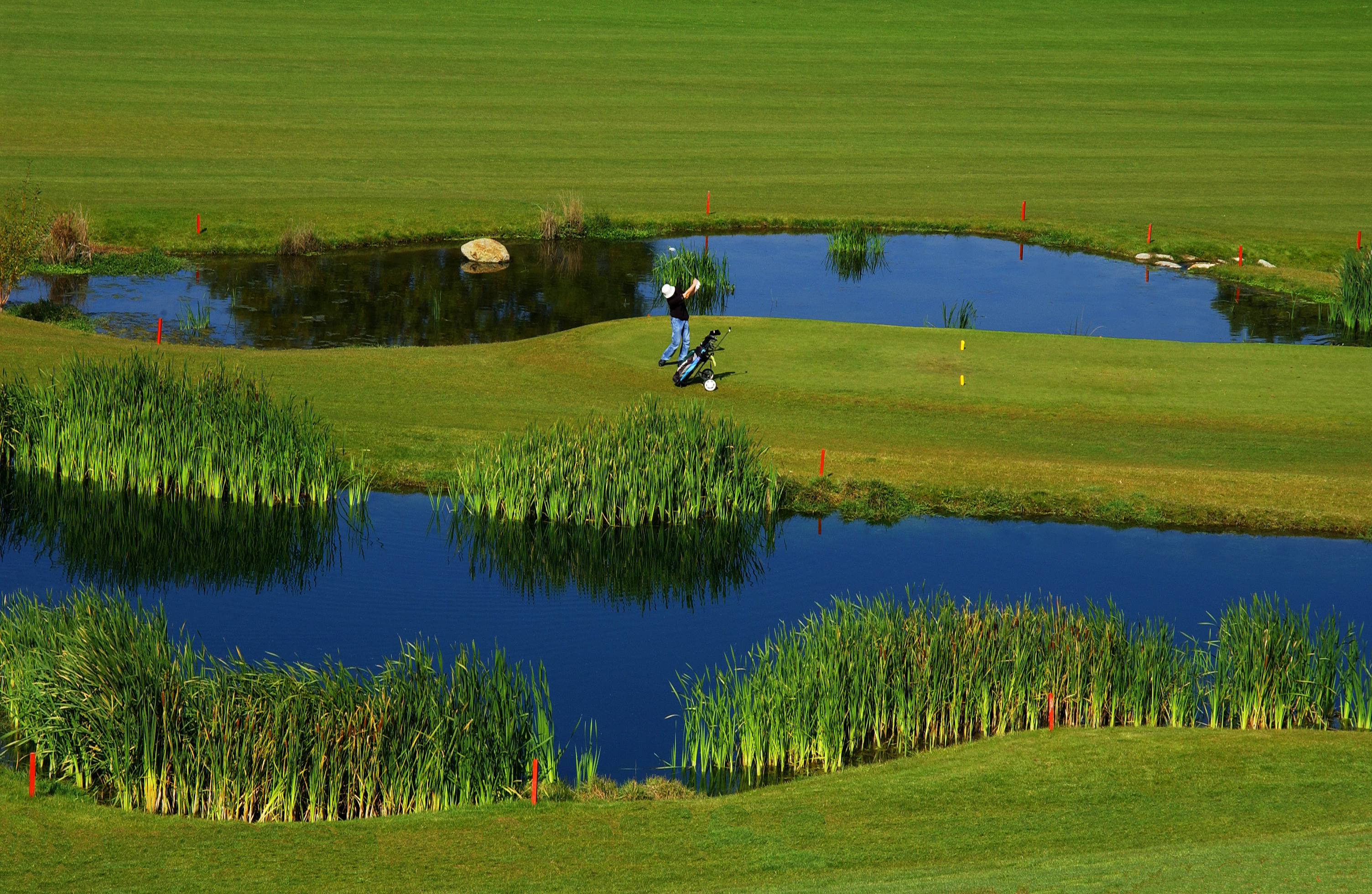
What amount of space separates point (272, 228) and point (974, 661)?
30.3m

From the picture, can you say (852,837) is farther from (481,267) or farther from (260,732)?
(481,267)

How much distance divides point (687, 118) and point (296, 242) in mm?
21196

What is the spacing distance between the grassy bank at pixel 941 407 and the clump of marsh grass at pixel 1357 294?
4.77 m

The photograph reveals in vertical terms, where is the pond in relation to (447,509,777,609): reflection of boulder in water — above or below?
above

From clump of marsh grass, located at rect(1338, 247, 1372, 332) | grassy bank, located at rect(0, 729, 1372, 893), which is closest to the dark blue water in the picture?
grassy bank, located at rect(0, 729, 1372, 893)

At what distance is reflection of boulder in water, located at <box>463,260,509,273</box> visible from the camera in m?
38.2

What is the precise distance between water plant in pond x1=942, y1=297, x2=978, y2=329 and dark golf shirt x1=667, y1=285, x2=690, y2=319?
27.0ft

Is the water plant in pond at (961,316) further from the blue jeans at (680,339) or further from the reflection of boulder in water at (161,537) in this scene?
the reflection of boulder in water at (161,537)

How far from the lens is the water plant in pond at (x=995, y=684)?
13.8m

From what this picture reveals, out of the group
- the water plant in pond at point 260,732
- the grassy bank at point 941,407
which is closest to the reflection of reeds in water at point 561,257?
the grassy bank at point 941,407

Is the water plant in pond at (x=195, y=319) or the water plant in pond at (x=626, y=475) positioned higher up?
the water plant in pond at (x=195, y=319)

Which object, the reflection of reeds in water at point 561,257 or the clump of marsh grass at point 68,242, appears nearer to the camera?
the clump of marsh grass at point 68,242

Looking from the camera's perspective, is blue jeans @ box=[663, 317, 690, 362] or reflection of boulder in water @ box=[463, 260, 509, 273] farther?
reflection of boulder in water @ box=[463, 260, 509, 273]

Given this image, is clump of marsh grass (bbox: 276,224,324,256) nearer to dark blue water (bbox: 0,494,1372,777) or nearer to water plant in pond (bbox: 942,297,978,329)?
water plant in pond (bbox: 942,297,978,329)
